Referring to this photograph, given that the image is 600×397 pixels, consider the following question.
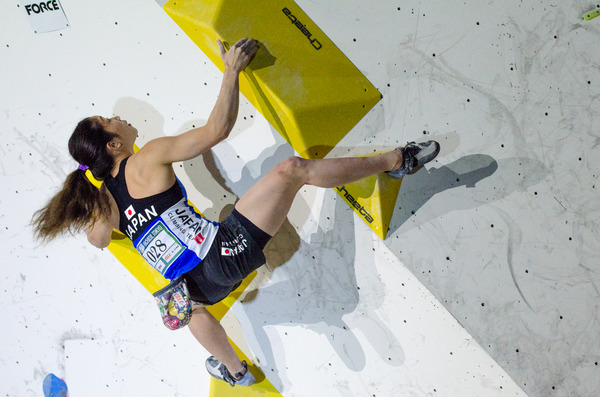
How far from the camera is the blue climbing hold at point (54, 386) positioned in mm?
2482

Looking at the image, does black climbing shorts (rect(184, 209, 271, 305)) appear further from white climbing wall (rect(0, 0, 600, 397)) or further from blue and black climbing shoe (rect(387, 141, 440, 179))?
blue and black climbing shoe (rect(387, 141, 440, 179))

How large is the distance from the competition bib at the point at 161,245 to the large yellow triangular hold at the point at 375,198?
0.65m

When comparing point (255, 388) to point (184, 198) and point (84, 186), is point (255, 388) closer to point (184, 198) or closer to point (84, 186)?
point (184, 198)

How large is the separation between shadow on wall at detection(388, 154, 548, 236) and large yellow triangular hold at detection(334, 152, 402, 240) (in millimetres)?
33

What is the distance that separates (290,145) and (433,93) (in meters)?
0.56

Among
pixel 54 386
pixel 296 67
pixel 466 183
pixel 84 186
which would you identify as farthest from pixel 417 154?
pixel 54 386

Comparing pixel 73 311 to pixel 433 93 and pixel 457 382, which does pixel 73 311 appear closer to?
pixel 457 382

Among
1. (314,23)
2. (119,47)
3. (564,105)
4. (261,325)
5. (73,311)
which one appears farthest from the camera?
(73,311)

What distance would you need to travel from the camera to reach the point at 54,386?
2.49m

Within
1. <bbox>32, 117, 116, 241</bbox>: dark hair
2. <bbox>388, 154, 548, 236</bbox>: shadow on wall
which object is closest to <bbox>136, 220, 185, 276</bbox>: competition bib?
<bbox>32, 117, 116, 241</bbox>: dark hair

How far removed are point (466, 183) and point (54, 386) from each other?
2.21 m

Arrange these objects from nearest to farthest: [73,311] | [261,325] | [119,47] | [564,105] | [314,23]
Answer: [564,105], [314,23], [119,47], [261,325], [73,311]

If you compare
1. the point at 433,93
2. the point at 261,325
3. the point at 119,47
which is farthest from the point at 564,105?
the point at 119,47

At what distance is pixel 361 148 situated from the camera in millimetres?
1854
